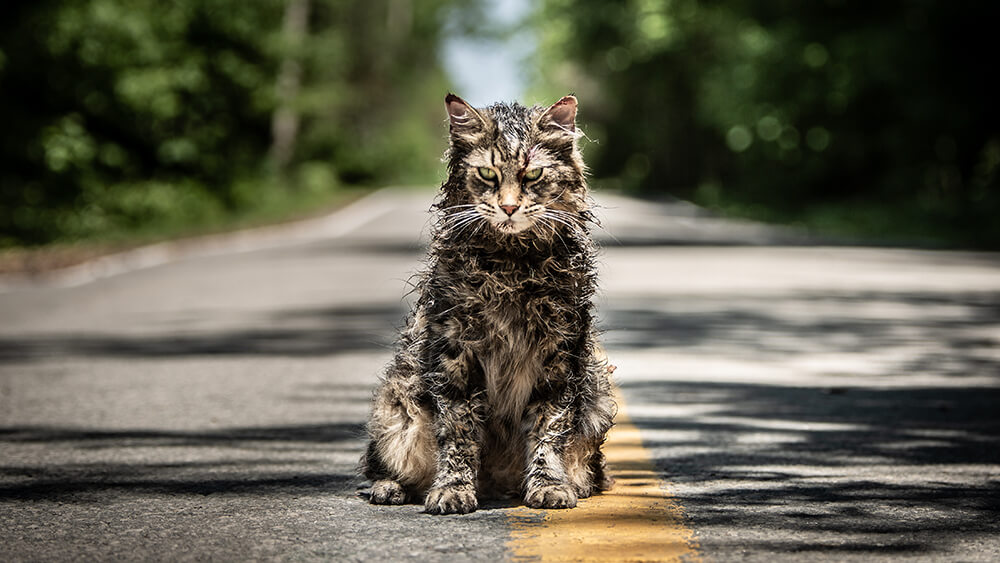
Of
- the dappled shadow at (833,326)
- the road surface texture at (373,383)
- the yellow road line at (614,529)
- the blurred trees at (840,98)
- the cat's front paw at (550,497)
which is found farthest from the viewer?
the blurred trees at (840,98)

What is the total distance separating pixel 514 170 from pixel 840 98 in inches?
1270

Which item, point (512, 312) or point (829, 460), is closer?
point (512, 312)

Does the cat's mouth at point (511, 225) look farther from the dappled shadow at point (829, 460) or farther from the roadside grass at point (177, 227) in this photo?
the roadside grass at point (177, 227)

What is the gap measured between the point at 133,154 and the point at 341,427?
98.9 ft

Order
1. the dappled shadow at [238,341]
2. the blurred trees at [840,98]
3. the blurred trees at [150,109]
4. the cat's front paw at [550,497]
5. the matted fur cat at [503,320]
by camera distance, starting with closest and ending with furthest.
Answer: the matted fur cat at [503,320] < the cat's front paw at [550,497] < the dappled shadow at [238,341] < the blurred trees at [840,98] < the blurred trees at [150,109]

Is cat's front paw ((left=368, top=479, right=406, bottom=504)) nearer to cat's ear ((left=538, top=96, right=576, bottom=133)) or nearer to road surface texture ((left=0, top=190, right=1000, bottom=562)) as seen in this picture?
road surface texture ((left=0, top=190, right=1000, bottom=562))

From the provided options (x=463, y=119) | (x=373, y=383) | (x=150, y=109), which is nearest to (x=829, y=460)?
(x=463, y=119)

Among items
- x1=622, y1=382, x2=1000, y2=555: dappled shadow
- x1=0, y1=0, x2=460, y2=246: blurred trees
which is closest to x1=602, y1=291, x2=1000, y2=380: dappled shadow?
x1=622, y1=382, x2=1000, y2=555: dappled shadow

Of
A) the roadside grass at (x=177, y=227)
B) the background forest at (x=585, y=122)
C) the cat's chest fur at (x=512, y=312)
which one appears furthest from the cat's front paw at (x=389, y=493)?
the background forest at (x=585, y=122)

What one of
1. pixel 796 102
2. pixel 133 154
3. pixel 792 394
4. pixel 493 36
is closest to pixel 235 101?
pixel 133 154

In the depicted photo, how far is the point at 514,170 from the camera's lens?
4.80 metres

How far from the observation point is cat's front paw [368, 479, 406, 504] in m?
5.13

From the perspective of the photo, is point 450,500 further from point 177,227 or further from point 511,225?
point 177,227

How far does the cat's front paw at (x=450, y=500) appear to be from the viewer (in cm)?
489
